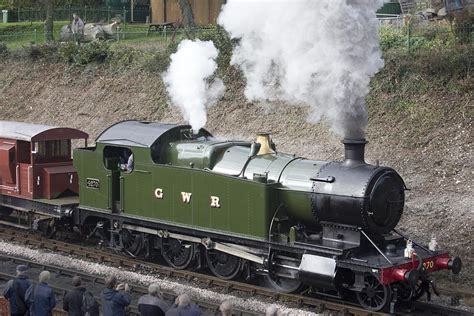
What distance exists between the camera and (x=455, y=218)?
15.7m

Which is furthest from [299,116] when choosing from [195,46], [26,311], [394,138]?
[26,311]

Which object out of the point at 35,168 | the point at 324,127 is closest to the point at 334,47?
the point at 35,168

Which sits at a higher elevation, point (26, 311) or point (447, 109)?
point (447, 109)

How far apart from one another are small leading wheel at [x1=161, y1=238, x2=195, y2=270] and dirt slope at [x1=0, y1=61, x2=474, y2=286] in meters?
4.90

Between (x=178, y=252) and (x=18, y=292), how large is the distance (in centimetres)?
470

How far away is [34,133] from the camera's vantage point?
16875mm

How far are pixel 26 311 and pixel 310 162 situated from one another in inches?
207

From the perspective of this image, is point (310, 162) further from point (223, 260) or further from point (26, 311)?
point (26, 311)

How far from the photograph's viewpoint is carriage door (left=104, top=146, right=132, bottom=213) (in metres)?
14.7

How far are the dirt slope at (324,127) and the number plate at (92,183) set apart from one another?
6576 mm

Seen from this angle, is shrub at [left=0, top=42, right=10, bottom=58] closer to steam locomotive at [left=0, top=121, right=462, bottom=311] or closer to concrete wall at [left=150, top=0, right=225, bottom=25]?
concrete wall at [left=150, top=0, right=225, bottom=25]

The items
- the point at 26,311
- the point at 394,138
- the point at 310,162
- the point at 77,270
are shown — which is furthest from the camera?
the point at 394,138

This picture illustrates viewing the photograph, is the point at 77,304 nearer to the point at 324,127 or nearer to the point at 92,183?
the point at 92,183

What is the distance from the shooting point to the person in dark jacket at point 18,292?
979 cm
